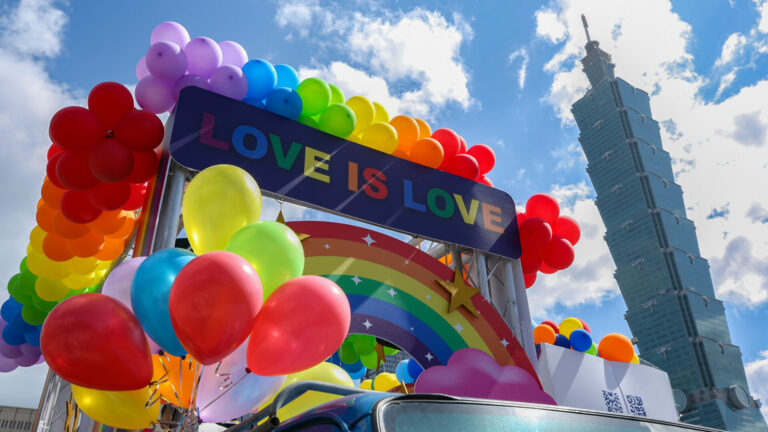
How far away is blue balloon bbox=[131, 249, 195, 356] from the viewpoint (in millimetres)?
3512

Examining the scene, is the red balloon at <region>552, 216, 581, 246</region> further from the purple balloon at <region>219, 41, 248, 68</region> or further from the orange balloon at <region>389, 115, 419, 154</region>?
the purple balloon at <region>219, 41, 248, 68</region>

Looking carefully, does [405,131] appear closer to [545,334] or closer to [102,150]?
[102,150]

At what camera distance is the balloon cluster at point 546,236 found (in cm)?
842

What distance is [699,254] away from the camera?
9694cm

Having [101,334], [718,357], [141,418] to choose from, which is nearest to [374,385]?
[141,418]

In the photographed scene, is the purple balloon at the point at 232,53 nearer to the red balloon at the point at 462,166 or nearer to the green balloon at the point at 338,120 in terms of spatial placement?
the green balloon at the point at 338,120

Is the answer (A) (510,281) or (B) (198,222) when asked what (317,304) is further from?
(A) (510,281)

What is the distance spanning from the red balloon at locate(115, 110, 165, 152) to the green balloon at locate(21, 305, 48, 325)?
432 centimetres

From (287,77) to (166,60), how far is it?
4.97ft

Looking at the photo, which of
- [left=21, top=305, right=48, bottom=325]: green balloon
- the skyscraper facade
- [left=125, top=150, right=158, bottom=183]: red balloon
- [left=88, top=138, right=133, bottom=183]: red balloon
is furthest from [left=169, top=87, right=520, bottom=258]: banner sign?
the skyscraper facade

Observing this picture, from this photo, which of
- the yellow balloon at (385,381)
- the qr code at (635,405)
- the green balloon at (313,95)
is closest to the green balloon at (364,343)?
the yellow balloon at (385,381)

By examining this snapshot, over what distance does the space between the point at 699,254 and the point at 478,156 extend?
104101 mm

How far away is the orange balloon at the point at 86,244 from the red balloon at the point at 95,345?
14.4ft

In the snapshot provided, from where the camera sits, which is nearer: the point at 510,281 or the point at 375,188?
the point at 375,188
